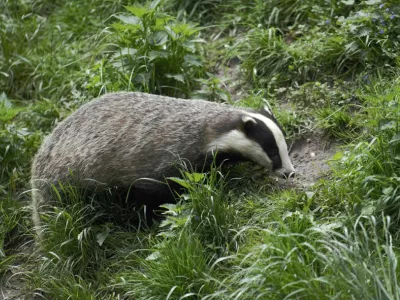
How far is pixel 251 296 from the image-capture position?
166 inches

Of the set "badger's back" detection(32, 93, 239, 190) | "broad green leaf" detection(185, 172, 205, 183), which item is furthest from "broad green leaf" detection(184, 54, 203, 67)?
"broad green leaf" detection(185, 172, 205, 183)

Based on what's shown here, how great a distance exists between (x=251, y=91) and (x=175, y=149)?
56.2 inches

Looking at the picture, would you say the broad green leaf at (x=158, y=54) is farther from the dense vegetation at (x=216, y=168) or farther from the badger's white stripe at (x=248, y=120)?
the badger's white stripe at (x=248, y=120)

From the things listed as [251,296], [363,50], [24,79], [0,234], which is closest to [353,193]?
[251,296]

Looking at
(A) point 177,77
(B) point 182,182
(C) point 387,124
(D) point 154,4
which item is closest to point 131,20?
(D) point 154,4

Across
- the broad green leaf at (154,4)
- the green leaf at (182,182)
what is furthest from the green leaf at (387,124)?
the broad green leaf at (154,4)

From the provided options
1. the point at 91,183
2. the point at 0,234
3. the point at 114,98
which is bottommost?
the point at 0,234

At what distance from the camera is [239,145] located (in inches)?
222

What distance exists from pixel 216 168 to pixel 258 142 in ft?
1.23

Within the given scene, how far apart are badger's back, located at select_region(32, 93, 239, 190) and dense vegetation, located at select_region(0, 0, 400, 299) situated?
0.27 m

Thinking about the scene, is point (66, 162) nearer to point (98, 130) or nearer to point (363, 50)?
point (98, 130)

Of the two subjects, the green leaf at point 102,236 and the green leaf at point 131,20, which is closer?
the green leaf at point 102,236

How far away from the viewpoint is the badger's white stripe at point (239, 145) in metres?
5.63

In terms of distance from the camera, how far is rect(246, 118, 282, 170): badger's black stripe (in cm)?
559
